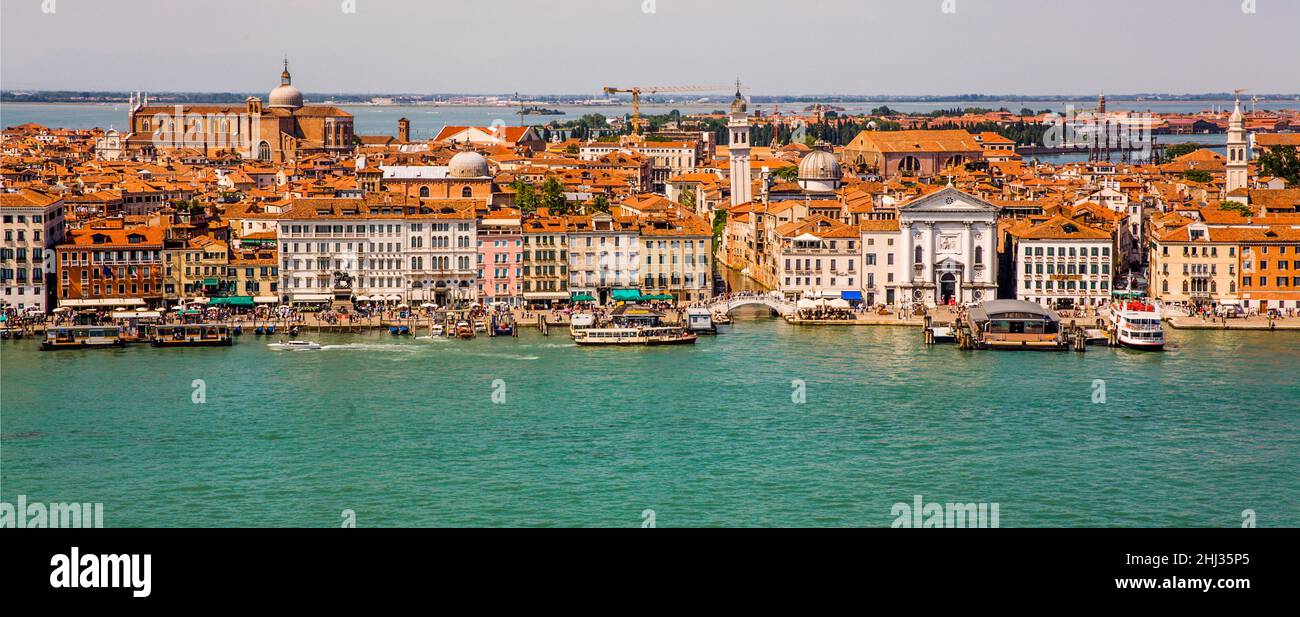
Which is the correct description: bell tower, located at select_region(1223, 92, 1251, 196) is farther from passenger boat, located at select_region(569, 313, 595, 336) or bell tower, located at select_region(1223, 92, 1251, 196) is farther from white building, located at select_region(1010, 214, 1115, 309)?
passenger boat, located at select_region(569, 313, 595, 336)

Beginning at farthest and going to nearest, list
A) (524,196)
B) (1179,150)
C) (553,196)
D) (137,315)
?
(1179,150)
(524,196)
(553,196)
(137,315)

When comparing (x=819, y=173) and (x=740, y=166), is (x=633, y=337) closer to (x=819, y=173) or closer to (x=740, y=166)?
(x=819, y=173)

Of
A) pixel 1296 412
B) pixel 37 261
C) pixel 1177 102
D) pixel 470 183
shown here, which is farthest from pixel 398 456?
pixel 1177 102

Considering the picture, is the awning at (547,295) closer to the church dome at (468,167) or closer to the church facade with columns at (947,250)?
the church facade with columns at (947,250)

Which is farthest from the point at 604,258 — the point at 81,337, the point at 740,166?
the point at 740,166

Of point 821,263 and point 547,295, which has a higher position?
point 821,263

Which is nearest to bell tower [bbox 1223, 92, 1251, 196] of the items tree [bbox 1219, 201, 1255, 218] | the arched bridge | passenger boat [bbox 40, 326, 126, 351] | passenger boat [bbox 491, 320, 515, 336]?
tree [bbox 1219, 201, 1255, 218]
